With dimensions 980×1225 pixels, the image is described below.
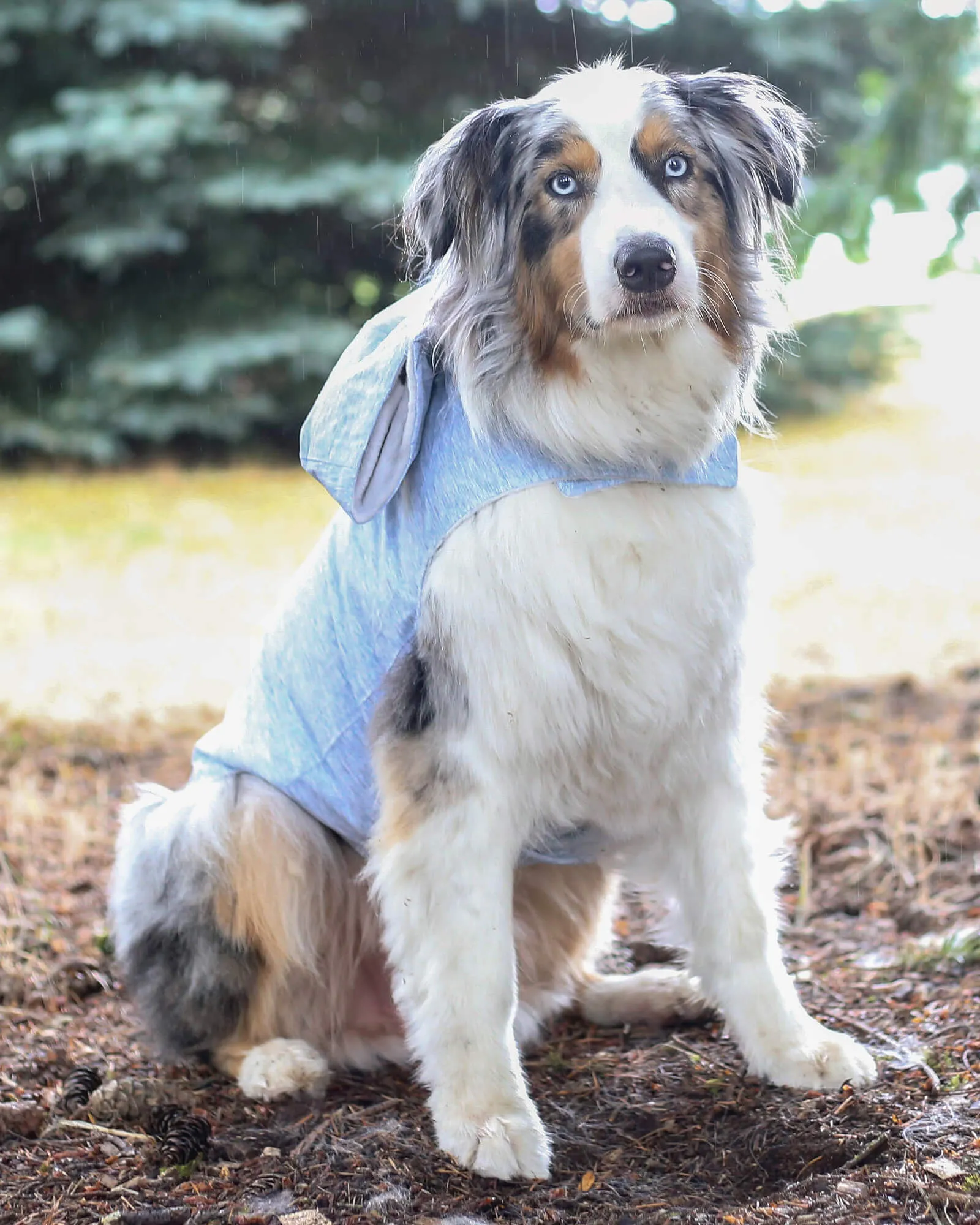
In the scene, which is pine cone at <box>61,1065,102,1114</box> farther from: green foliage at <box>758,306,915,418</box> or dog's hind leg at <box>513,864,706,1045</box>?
green foliage at <box>758,306,915,418</box>

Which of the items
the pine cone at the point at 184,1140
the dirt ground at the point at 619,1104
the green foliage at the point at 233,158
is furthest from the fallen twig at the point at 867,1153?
the green foliage at the point at 233,158

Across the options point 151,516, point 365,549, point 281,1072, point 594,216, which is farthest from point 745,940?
point 151,516

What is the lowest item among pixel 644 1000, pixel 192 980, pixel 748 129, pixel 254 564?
pixel 254 564

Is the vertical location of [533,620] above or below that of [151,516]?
above

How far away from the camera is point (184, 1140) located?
2568 millimetres

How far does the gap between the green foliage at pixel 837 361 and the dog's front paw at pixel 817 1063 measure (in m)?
9.03

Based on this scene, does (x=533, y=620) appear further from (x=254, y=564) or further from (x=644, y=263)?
(x=254, y=564)

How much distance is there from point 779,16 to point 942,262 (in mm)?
4977

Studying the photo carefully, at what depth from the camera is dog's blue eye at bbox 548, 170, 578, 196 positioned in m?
2.42

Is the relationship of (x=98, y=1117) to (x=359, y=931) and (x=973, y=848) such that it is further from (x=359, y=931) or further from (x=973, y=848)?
(x=973, y=848)

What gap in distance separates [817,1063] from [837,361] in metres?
9.95

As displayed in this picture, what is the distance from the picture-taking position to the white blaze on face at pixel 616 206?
2.33m

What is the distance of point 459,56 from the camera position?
9.63 m

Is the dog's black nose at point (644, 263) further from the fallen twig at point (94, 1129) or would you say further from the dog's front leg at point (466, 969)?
the fallen twig at point (94, 1129)
